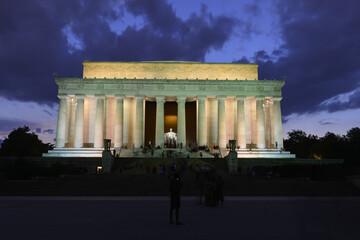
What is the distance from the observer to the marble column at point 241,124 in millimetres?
54250

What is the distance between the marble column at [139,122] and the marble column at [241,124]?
16187 mm

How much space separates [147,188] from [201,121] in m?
28.5

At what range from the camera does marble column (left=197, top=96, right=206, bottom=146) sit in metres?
53.8

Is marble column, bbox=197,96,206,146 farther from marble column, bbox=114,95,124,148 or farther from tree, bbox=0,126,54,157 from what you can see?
tree, bbox=0,126,54,157

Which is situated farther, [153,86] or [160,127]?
[153,86]

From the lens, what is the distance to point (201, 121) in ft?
178

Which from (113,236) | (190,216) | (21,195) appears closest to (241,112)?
(21,195)

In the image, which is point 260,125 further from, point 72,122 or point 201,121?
point 72,122

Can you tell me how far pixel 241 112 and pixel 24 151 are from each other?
144 ft

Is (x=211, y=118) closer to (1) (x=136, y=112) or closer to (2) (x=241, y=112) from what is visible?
(2) (x=241, y=112)

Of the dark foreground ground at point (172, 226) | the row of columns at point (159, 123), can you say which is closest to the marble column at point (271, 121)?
the row of columns at point (159, 123)

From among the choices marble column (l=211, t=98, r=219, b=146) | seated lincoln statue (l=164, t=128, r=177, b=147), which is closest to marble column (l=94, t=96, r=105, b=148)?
seated lincoln statue (l=164, t=128, r=177, b=147)

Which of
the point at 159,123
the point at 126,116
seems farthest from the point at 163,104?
the point at 126,116

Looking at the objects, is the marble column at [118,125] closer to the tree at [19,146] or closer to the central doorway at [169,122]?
the central doorway at [169,122]
